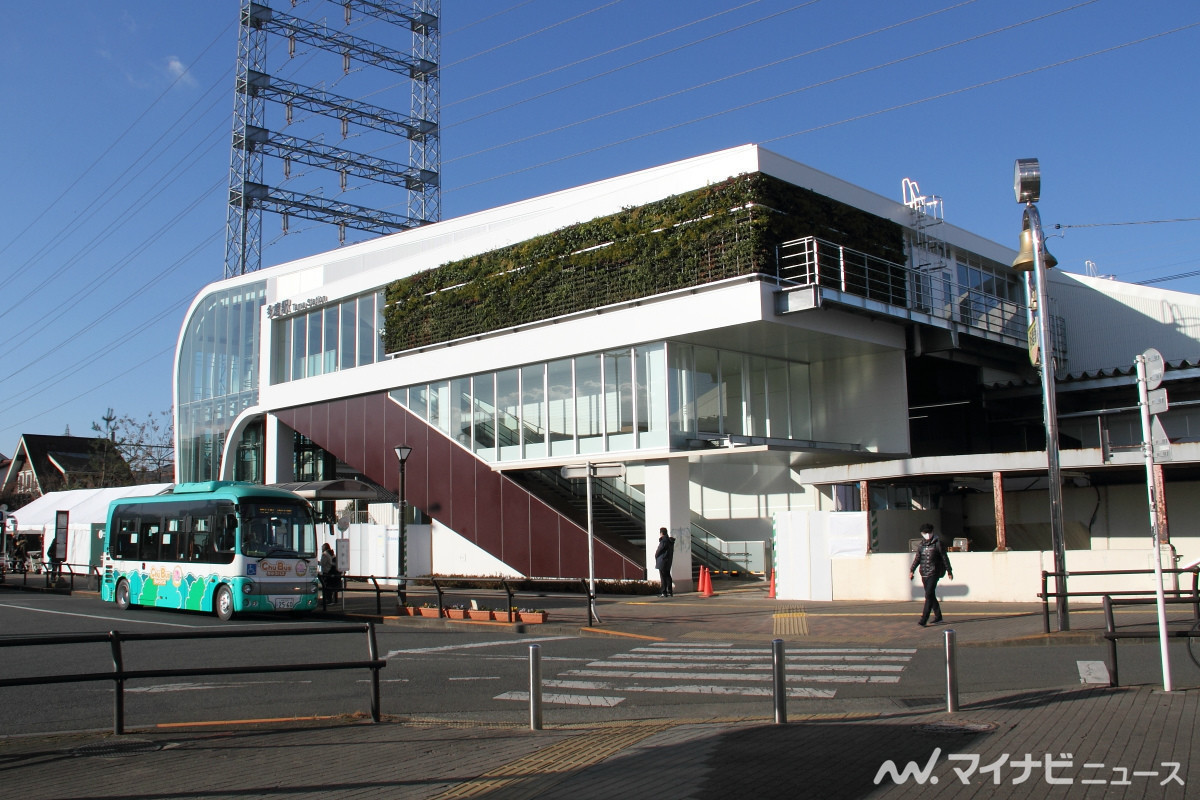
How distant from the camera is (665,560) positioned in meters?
25.4

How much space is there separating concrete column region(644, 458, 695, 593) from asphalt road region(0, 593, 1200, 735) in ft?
32.1

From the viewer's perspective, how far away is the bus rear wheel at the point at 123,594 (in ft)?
87.4

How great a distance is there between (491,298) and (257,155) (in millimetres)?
27033

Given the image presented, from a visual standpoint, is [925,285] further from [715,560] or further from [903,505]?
[715,560]

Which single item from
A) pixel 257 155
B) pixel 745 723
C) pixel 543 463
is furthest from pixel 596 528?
pixel 257 155

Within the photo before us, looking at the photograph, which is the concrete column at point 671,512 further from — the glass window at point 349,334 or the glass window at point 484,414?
the glass window at point 349,334

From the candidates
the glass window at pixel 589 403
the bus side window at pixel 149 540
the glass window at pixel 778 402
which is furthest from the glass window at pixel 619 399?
the bus side window at pixel 149 540

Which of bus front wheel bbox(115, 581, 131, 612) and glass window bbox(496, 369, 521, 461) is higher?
glass window bbox(496, 369, 521, 461)

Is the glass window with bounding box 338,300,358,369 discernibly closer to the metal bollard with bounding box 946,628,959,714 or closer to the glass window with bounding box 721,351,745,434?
the glass window with bounding box 721,351,745,434

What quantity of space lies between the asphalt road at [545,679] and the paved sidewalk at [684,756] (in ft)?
2.78

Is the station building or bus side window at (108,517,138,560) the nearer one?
bus side window at (108,517,138,560)

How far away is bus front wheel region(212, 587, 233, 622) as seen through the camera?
22.8m

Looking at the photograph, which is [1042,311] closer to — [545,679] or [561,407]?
[545,679]

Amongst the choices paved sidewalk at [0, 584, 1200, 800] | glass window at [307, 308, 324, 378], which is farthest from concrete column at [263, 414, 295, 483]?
paved sidewalk at [0, 584, 1200, 800]
